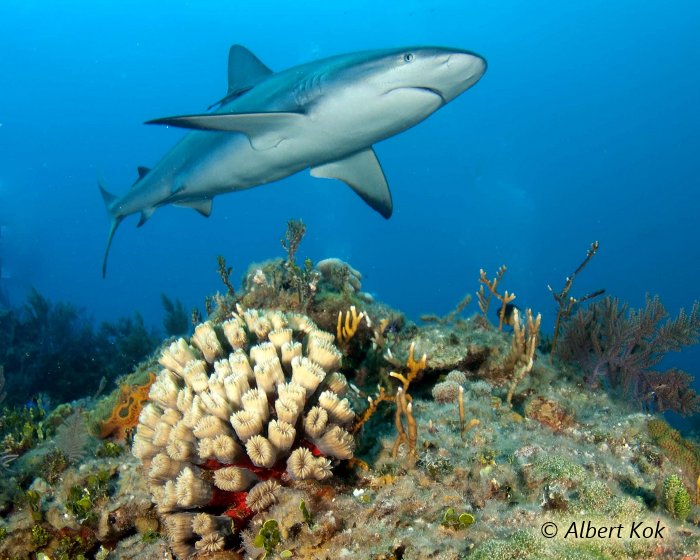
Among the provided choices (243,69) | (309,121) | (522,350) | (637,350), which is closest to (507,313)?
(522,350)

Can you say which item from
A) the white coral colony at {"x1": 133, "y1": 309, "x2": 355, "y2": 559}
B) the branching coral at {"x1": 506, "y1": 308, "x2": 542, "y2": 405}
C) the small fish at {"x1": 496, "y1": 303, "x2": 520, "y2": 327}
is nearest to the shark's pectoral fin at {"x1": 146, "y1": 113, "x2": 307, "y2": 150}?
the white coral colony at {"x1": 133, "y1": 309, "x2": 355, "y2": 559}

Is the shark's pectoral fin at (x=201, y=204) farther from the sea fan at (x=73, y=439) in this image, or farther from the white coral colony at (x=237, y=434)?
the white coral colony at (x=237, y=434)

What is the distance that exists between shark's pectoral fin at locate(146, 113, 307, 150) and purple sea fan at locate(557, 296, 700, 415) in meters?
4.46

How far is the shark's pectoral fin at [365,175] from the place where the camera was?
19.7ft

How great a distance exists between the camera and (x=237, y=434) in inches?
110

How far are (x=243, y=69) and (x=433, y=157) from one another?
544 ft

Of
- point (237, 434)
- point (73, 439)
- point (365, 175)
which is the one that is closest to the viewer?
point (237, 434)

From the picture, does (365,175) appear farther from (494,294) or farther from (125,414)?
(125,414)

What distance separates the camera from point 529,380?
4516mm

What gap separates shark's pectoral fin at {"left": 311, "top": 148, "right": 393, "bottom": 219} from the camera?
6.02 metres

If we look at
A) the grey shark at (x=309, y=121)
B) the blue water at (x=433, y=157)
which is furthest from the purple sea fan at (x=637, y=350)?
the blue water at (x=433, y=157)

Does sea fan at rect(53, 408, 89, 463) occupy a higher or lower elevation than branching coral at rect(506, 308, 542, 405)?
higher

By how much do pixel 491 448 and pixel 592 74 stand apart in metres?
183

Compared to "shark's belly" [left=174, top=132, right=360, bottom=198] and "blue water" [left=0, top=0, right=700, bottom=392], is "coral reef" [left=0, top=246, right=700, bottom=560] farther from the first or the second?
"blue water" [left=0, top=0, right=700, bottom=392]
